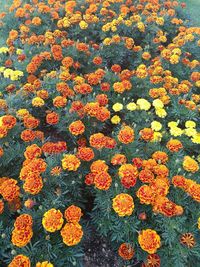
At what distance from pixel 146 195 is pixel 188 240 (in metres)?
0.56

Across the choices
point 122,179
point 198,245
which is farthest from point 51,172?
point 198,245

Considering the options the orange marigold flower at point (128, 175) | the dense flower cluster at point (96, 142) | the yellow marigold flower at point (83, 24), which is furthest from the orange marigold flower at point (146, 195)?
the yellow marigold flower at point (83, 24)

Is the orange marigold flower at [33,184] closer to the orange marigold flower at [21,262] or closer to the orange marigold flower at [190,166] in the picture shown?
the orange marigold flower at [21,262]

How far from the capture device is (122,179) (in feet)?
10.0

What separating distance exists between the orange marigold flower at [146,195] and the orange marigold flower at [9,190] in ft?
3.68

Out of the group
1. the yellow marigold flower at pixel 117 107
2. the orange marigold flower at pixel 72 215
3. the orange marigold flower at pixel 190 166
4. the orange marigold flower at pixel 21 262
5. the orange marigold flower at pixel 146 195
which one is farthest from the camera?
the yellow marigold flower at pixel 117 107

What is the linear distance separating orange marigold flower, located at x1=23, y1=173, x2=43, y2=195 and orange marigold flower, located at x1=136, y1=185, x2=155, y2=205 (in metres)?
0.90

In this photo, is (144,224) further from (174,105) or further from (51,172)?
(174,105)

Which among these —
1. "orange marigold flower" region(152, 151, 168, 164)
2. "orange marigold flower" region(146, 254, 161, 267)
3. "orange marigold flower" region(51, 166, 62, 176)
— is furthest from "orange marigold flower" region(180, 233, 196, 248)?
"orange marigold flower" region(51, 166, 62, 176)

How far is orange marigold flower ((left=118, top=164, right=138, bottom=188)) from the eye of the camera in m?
3.04

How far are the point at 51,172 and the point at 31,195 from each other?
0.29 metres

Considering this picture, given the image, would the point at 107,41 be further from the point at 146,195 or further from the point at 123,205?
the point at 123,205

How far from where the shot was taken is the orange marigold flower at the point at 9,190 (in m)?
2.92

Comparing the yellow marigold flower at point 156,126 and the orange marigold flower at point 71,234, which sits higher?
the yellow marigold flower at point 156,126
